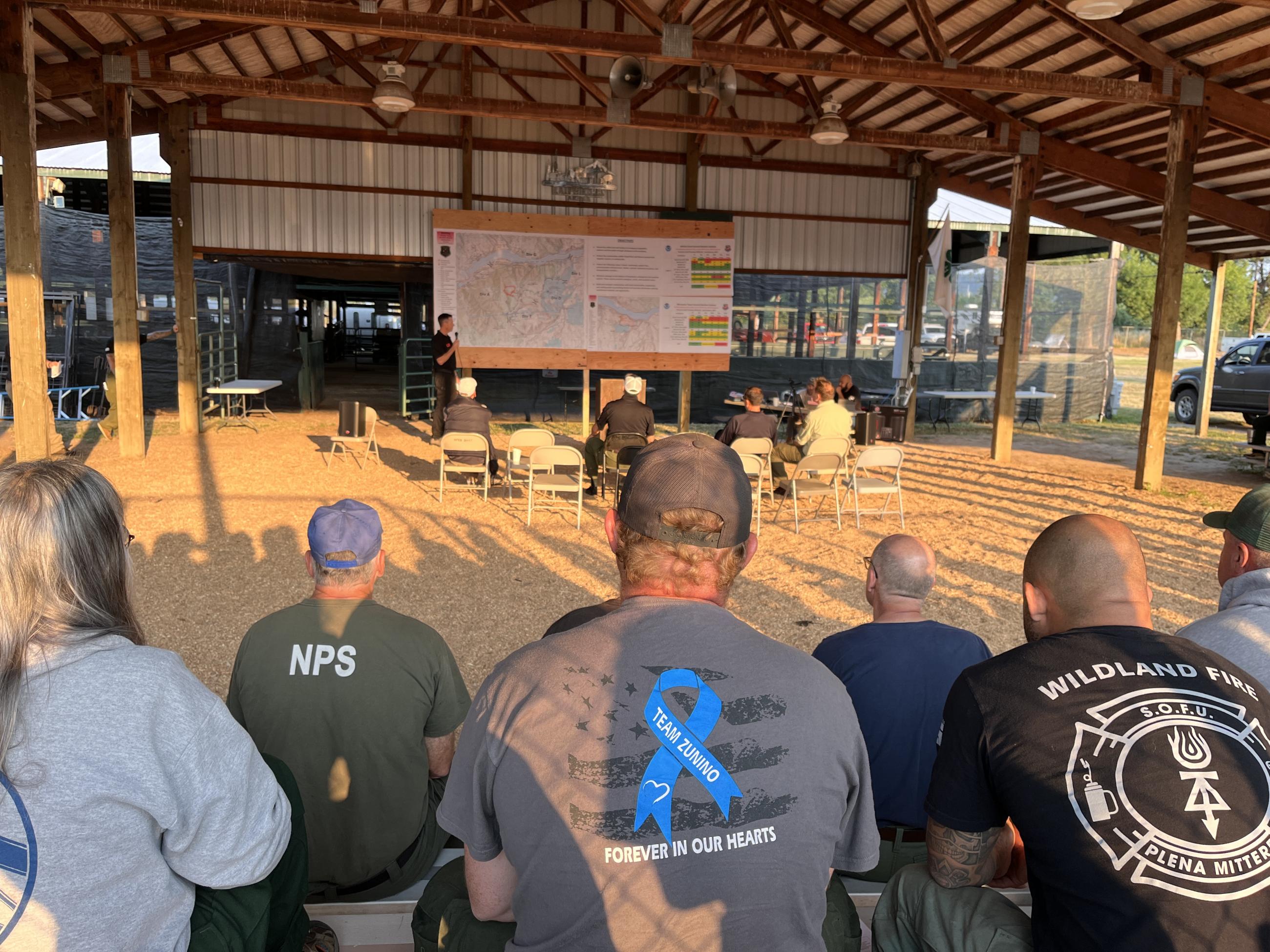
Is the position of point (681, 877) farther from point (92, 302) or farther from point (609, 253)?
point (92, 302)

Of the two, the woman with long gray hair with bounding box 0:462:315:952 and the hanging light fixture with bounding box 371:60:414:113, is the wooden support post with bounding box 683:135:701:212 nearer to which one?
the hanging light fixture with bounding box 371:60:414:113

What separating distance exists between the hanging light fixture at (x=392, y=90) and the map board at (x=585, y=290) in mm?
3699

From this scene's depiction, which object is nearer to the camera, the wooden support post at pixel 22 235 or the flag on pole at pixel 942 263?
the wooden support post at pixel 22 235

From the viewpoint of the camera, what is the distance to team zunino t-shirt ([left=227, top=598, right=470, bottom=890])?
199 cm

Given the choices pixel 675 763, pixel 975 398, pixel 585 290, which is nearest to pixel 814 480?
pixel 585 290

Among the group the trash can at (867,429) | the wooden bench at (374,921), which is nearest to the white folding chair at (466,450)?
the trash can at (867,429)

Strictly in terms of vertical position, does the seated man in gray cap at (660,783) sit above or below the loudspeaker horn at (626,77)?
below

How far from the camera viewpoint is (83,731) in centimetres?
125

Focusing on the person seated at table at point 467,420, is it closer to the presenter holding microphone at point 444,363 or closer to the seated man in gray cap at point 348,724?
the presenter holding microphone at point 444,363

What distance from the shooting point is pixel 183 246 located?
35.6 feet

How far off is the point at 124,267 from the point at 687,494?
9665 millimetres

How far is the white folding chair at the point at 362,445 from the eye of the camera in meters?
8.93

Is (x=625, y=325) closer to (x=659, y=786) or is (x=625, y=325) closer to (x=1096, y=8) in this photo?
(x=1096, y=8)

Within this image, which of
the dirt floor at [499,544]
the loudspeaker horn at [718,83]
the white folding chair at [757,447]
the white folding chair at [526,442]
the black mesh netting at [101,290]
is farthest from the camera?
the black mesh netting at [101,290]
